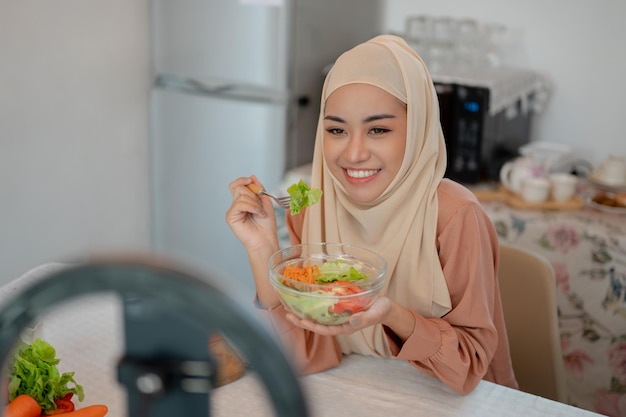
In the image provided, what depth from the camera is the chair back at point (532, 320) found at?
5.00ft

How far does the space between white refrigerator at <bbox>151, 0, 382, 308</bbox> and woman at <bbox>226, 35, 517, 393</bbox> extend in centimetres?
134

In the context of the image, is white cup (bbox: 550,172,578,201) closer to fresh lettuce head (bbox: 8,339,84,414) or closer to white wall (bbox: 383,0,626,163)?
white wall (bbox: 383,0,626,163)

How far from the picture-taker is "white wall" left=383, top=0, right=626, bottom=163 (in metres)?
2.64

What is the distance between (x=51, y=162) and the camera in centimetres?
278

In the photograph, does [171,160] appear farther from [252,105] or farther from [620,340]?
[620,340]

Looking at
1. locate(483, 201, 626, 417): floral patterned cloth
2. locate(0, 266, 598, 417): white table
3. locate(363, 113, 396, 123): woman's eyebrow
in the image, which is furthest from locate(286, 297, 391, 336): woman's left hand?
locate(483, 201, 626, 417): floral patterned cloth

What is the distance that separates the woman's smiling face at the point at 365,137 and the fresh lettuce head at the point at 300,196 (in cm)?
8

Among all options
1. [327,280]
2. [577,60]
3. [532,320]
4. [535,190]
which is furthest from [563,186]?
[327,280]

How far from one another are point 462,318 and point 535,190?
123cm

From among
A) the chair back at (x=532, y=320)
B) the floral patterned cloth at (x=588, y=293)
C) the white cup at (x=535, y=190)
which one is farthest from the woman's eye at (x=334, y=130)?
the white cup at (x=535, y=190)

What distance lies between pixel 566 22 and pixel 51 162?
1999 mm

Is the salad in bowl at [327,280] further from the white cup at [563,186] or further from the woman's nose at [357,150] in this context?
the white cup at [563,186]

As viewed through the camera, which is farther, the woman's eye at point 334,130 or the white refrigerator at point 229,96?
the white refrigerator at point 229,96

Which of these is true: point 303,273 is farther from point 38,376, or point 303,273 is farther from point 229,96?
point 229,96
